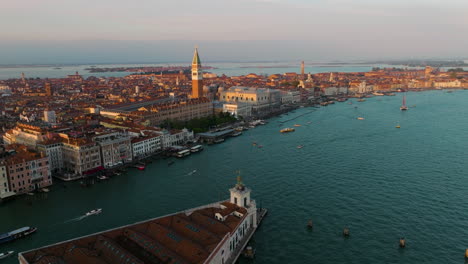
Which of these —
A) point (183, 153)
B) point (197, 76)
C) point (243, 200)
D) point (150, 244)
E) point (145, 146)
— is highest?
point (197, 76)

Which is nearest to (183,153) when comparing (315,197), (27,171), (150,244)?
(27,171)

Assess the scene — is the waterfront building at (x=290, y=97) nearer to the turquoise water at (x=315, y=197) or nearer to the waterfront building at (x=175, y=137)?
the turquoise water at (x=315, y=197)

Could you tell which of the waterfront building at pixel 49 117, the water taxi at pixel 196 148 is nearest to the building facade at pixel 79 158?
the water taxi at pixel 196 148

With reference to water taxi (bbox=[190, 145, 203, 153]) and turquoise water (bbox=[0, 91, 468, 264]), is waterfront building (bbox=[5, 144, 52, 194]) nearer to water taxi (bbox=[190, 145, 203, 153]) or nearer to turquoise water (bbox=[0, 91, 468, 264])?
turquoise water (bbox=[0, 91, 468, 264])

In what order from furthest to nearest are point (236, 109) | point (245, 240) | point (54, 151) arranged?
point (236, 109), point (54, 151), point (245, 240)

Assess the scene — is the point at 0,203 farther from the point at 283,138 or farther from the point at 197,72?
the point at 197,72

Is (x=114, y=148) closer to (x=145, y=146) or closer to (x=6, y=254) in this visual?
(x=145, y=146)
